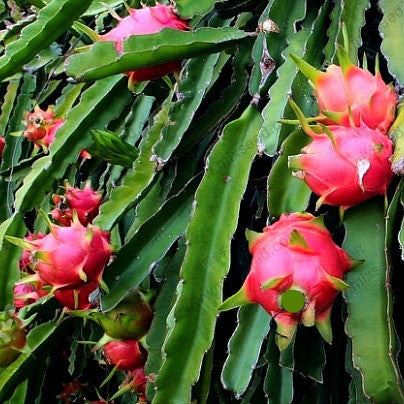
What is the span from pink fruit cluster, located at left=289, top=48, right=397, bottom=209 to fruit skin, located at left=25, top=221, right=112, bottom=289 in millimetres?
347

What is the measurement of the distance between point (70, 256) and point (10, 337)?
0.38 m

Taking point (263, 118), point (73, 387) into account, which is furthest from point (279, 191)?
point (73, 387)

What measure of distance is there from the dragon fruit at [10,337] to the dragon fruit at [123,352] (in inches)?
9.5

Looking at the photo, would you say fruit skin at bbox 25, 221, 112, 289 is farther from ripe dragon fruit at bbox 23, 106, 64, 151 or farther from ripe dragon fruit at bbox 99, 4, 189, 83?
ripe dragon fruit at bbox 23, 106, 64, 151

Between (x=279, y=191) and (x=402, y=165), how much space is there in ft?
0.69

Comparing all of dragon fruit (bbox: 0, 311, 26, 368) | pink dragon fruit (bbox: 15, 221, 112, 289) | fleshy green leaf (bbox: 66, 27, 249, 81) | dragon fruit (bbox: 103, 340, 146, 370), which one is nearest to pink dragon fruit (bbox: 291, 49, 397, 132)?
fleshy green leaf (bbox: 66, 27, 249, 81)

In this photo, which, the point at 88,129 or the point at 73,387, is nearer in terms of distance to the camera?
the point at 88,129

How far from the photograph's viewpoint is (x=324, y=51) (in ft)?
3.43

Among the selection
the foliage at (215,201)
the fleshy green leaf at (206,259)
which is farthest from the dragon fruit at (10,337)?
the fleshy green leaf at (206,259)

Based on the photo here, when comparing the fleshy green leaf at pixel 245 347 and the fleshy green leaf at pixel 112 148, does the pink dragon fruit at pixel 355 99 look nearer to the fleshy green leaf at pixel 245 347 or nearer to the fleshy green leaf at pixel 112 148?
the fleshy green leaf at pixel 245 347

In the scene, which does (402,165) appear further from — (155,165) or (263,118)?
(155,165)

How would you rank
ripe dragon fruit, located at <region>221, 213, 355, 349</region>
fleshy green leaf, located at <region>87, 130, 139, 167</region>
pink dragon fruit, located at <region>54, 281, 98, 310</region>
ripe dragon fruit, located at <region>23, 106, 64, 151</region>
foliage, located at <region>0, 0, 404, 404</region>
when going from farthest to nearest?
ripe dragon fruit, located at <region>23, 106, 64, 151</region> → fleshy green leaf, located at <region>87, 130, 139, 167</region> → pink dragon fruit, located at <region>54, 281, 98, 310</region> → foliage, located at <region>0, 0, 404, 404</region> → ripe dragon fruit, located at <region>221, 213, 355, 349</region>

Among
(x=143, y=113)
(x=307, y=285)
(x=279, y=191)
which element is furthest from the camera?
(x=143, y=113)

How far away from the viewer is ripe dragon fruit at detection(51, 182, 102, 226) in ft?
4.09
